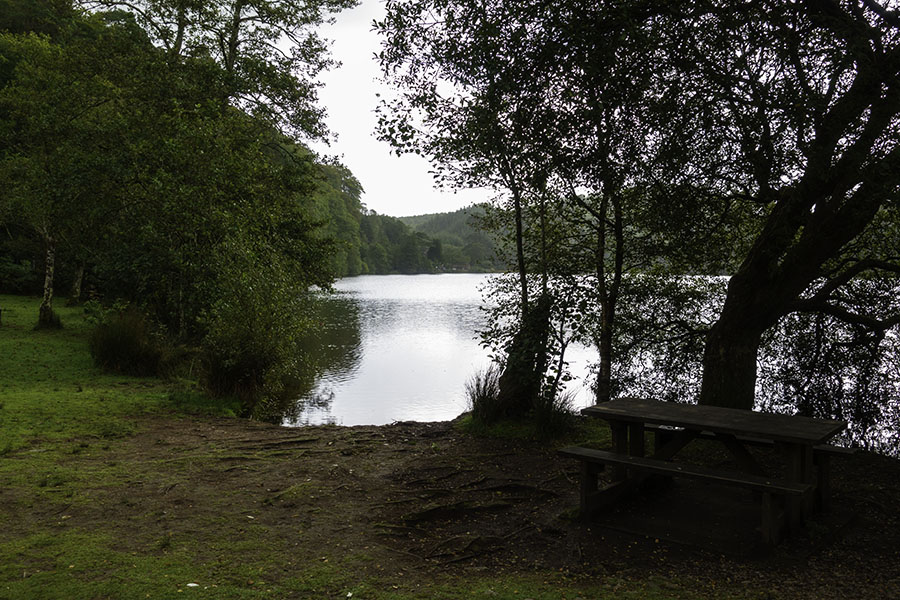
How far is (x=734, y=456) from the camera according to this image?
5.20 meters

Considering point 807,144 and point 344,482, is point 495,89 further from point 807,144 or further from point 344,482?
point 344,482

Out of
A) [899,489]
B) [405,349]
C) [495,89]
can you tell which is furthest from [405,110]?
[405,349]

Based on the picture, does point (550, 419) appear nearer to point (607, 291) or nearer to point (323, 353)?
point (607, 291)

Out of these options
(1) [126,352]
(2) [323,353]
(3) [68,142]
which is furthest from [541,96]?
(2) [323,353]

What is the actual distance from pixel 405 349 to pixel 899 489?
19620 millimetres

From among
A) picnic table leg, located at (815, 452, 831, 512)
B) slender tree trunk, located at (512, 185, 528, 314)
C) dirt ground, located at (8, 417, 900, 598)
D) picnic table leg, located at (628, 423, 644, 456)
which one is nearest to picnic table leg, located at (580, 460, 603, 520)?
dirt ground, located at (8, 417, 900, 598)

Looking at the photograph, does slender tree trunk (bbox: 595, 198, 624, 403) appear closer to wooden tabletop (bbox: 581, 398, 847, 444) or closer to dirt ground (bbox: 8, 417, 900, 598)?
dirt ground (bbox: 8, 417, 900, 598)

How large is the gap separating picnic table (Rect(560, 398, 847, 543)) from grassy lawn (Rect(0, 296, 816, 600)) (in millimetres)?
907

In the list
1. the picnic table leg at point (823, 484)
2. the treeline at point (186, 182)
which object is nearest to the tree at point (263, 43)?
the treeline at point (186, 182)

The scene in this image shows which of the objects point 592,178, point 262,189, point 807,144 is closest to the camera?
point 807,144

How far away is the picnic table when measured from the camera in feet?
14.9

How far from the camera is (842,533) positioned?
4805 mm

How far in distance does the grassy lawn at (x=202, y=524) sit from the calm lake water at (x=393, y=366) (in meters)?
4.76

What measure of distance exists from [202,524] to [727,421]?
4243 millimetres
